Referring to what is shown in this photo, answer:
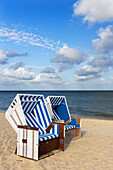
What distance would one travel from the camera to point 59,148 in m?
5.95

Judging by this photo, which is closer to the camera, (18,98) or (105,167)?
(105,167)

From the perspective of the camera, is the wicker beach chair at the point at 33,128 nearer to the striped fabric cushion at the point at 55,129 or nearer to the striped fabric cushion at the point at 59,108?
the striped fabric cushion at the point at 55,129

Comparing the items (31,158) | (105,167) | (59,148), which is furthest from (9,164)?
(105,167)

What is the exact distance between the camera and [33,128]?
4.96 m

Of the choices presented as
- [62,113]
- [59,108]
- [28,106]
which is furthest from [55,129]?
[59,108]

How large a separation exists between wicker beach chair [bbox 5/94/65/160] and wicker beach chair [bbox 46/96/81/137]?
1197mm

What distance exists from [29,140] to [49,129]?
129cm

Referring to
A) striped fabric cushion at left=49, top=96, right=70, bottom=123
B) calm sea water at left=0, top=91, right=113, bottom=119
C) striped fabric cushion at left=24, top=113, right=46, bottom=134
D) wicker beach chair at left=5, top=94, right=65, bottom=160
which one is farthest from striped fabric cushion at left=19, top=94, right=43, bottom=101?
calm sea water at left=0, top=91, right=113, bottom=119

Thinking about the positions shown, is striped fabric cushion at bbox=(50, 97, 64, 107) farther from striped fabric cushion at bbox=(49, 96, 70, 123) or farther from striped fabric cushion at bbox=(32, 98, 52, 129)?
striped fabric cushion at bbox=(32, 98, 52, 129)

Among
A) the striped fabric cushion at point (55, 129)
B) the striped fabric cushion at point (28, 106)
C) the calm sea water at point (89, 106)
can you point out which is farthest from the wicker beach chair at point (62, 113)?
the calm sea water at point (89, 106)

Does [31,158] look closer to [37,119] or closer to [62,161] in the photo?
[62,161]

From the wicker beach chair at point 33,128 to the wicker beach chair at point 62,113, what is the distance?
47.1 inches

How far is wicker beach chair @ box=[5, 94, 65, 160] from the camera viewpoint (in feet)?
16.4

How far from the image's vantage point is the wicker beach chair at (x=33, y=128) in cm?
500
